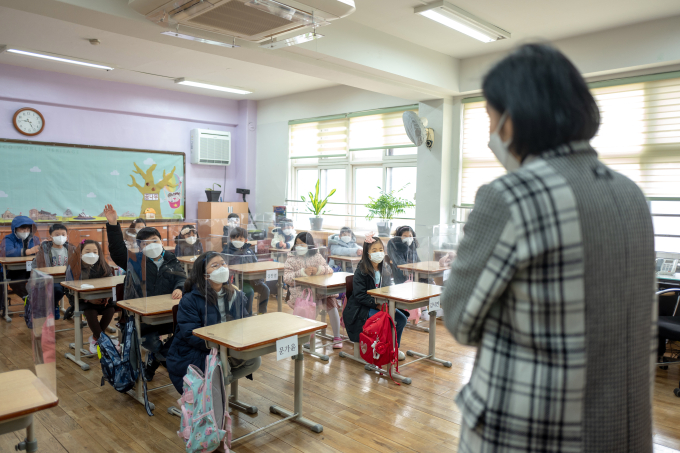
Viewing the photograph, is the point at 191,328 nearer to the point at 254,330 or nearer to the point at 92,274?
the point at 254,330

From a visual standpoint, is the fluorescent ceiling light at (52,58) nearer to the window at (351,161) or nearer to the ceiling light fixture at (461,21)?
the window at (351,161)

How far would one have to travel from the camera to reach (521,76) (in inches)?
34.2

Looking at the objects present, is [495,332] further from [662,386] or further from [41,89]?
[41,89]

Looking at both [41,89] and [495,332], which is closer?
[495,332]

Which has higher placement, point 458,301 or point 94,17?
point 94,17

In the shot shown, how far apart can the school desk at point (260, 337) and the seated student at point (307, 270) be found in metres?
1.28

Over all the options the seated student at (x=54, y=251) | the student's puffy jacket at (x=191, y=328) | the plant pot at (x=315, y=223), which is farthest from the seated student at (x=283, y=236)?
the student's puffy jacket at (x=191, y=328)

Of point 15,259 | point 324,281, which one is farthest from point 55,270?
point 324,281

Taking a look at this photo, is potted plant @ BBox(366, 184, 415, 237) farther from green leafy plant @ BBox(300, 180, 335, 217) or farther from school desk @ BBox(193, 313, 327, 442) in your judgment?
school desk @ BBox(193, 313, 327, 442)

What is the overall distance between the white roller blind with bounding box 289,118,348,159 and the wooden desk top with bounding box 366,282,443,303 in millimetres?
4425

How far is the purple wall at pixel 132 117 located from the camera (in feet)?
24.4

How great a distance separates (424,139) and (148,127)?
5259 mm

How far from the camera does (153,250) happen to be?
3.80 m

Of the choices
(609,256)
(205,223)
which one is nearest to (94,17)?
(609,256)
